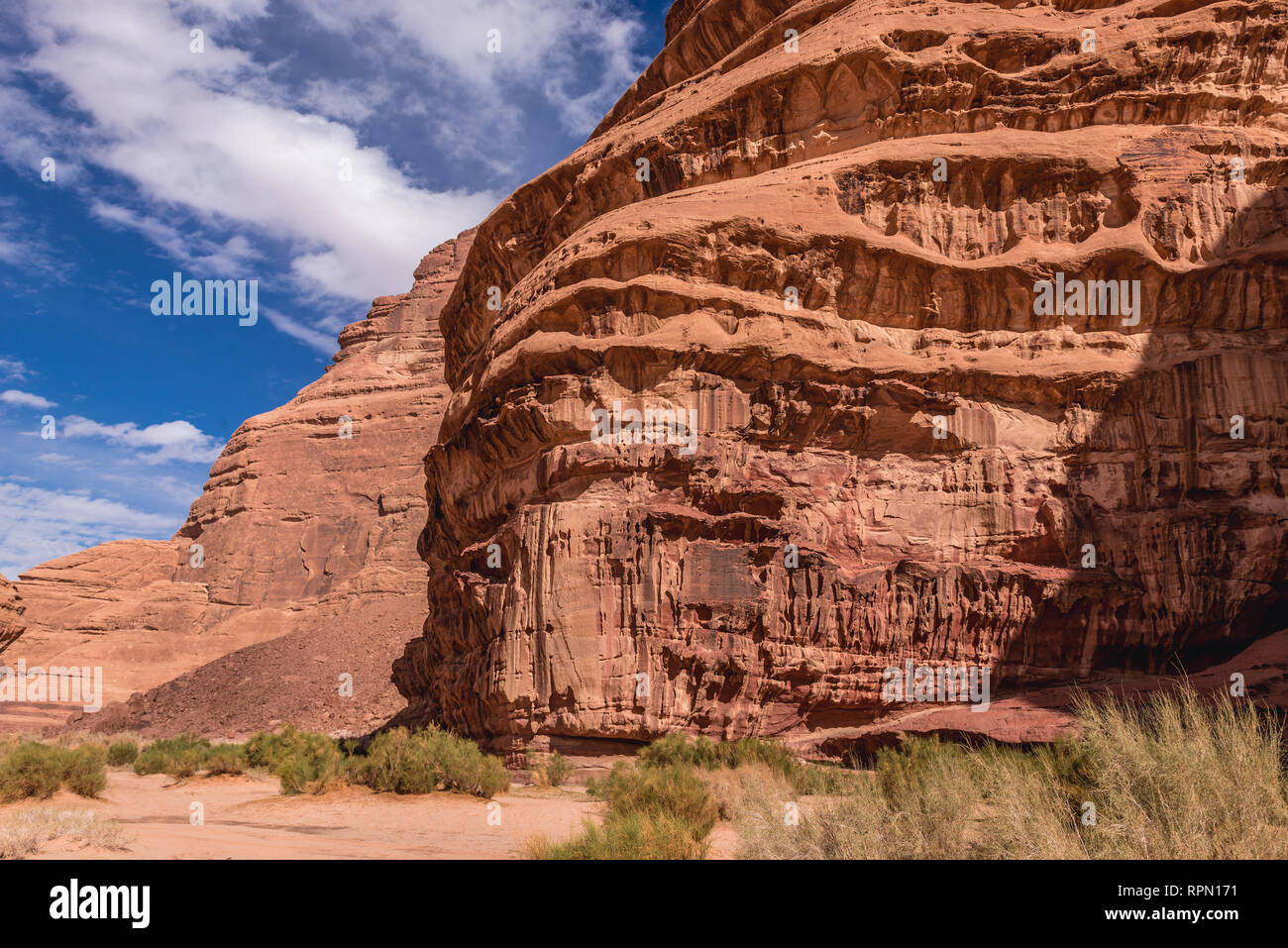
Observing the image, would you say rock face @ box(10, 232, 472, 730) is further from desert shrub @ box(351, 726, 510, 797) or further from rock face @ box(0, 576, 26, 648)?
desert shrub @ box(351, 726, 510, 797)

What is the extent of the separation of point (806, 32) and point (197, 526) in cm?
8680

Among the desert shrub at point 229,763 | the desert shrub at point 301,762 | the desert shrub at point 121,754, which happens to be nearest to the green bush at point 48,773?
the desert shrub at point 301,762

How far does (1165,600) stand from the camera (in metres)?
19.4

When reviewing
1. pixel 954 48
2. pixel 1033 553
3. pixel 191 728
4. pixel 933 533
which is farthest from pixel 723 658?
pixel 191 728

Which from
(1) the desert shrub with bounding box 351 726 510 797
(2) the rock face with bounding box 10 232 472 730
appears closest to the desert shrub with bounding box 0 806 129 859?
(1) the desert shrub with bounding box 351 726 510 797

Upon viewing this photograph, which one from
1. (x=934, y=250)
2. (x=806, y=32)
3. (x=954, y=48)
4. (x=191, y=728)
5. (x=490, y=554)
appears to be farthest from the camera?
(x=191, y=728)

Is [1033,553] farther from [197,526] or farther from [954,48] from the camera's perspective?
[197,526]

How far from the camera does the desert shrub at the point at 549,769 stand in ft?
58.4

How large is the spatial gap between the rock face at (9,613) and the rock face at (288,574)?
30974mm

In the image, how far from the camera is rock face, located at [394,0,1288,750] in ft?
62.5

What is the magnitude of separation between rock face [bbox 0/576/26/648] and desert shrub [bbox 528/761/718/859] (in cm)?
1837

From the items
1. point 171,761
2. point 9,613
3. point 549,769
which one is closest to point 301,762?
point 549,769

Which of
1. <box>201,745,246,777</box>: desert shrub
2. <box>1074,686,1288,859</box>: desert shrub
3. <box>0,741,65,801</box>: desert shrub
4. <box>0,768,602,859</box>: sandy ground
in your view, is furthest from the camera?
<box>201,745,246,777</box>: desert shrub

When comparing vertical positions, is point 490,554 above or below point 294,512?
below
